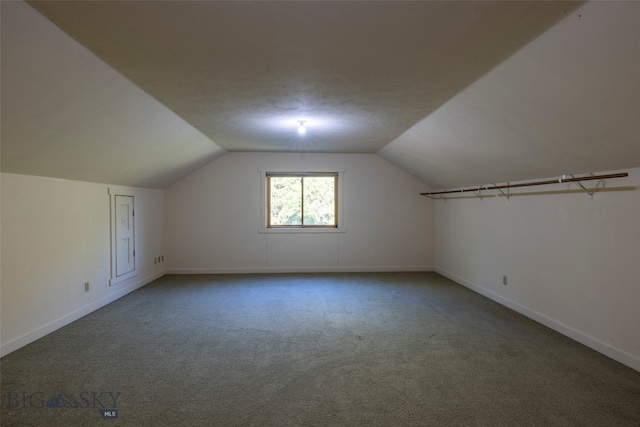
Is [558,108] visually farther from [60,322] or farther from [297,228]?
[60,322]

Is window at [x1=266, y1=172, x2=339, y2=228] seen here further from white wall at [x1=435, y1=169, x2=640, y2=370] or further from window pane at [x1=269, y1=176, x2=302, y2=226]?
white wall at [x1=435, y1=169, x2=640, y2=370]

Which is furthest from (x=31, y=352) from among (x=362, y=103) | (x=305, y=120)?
(x=362, y=103)

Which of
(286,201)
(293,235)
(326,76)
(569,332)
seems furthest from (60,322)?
(569,332)

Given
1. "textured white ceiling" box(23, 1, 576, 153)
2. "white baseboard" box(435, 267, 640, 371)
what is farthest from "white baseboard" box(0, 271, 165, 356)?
"white baseboard" box(435, 267, 640, 371)

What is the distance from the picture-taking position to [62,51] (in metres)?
2.09

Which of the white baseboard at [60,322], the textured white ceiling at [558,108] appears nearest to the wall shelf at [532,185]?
the textured white ceiling at [558,108]

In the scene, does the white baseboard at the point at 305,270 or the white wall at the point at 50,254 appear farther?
the white baseboard at the point at 305,270

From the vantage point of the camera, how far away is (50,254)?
3535 millimetres

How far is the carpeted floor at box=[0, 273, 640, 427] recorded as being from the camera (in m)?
2.18

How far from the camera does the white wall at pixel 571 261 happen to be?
2.79 m

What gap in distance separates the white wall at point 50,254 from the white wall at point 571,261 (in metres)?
4.93

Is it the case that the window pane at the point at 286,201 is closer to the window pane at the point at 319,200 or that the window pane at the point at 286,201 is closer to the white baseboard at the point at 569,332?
the window pane at the point at 319,200

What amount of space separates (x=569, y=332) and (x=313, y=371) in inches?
96.8

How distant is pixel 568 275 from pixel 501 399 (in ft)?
5.55
